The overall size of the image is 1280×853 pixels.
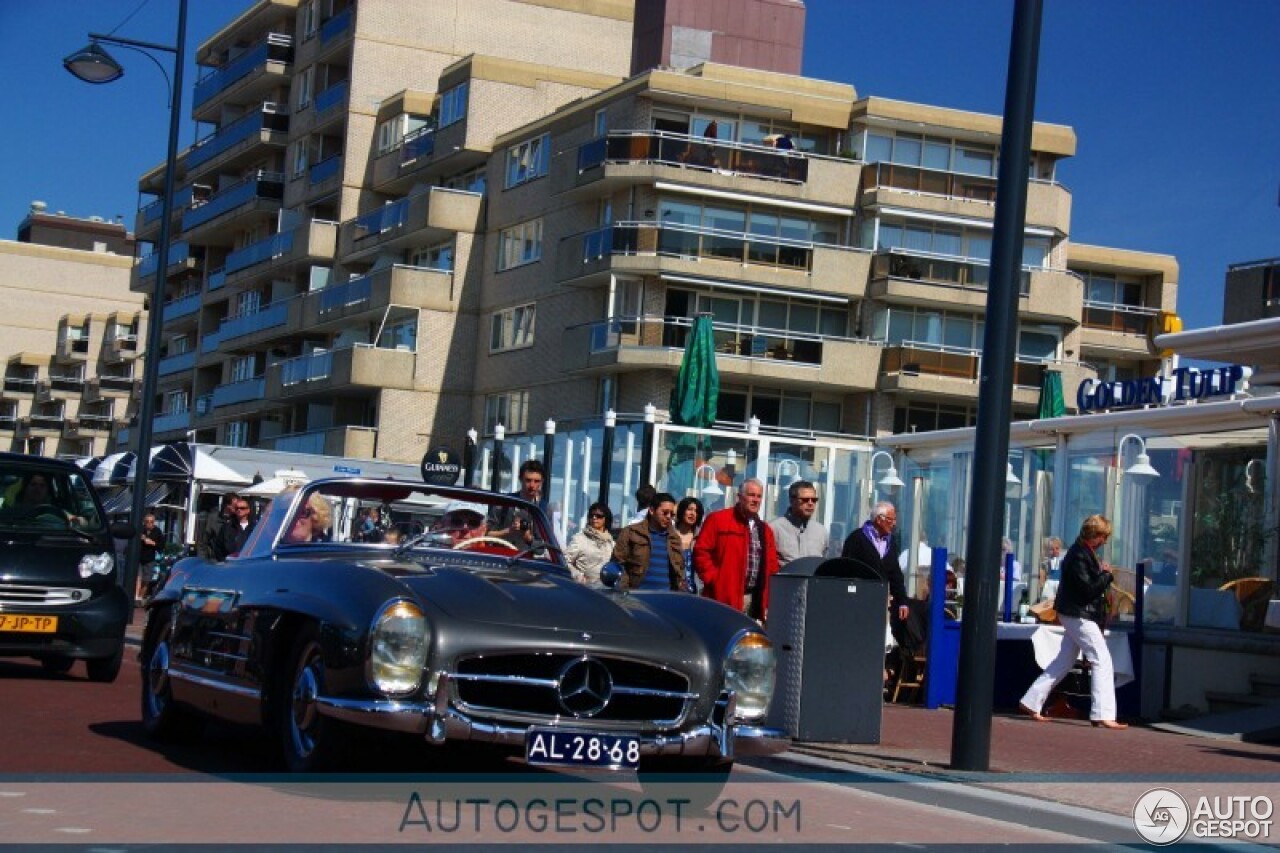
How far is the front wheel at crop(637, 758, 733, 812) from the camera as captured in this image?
8.43 meters

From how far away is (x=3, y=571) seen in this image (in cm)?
1489

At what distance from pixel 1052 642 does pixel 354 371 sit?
44817mm

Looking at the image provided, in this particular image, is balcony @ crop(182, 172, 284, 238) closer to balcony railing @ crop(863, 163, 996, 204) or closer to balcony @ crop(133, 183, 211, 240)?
balcony @ crop(133, 183, 211, 240)

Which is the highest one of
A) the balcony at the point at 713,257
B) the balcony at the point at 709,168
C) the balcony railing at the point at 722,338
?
the balcony at the point at 709,168

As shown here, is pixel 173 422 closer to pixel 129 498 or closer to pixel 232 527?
pixel 129 498

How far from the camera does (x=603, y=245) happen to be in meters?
53.8

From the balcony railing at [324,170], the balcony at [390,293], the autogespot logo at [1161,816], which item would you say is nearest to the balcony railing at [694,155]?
the balcony at [390,293]

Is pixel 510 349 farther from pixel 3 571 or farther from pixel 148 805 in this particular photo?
pixel 148 805

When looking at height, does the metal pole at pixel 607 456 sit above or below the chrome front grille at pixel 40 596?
above

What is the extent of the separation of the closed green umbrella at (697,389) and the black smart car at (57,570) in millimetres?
21644

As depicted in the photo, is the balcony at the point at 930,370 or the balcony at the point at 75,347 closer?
the balcony at the point at 930,370

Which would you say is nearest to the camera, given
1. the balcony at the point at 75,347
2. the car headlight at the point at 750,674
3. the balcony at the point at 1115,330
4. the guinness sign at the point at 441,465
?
the car headlight at the point at 750,674

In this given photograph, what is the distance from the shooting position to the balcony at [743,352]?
174ft

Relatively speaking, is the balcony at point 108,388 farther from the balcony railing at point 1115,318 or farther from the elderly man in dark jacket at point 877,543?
the elderly man in dark jacket at point 877,543
